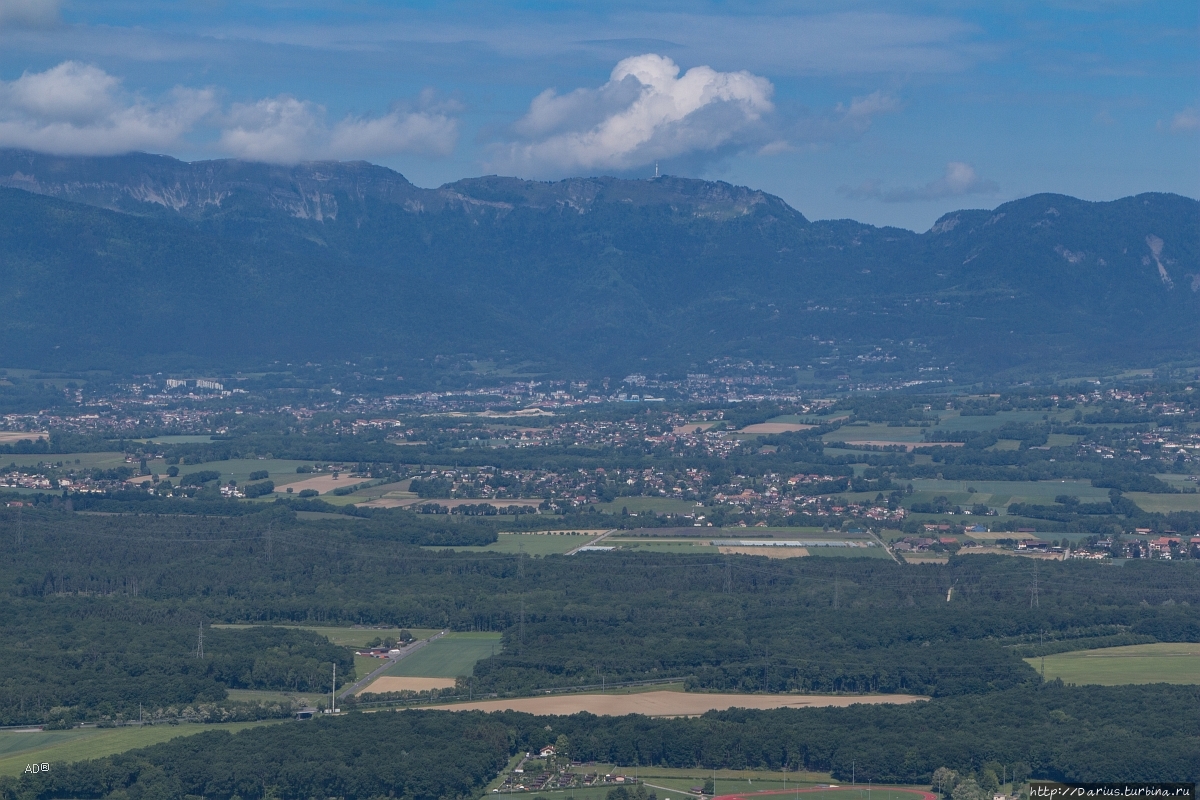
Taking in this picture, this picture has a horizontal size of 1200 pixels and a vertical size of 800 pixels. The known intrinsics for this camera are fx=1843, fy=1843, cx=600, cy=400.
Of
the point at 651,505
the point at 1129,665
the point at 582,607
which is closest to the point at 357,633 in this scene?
the point at 582,607

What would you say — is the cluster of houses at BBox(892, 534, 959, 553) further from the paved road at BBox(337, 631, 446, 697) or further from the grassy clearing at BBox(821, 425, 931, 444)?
the grassy clearing at BBox(821, 425, 931, 444)

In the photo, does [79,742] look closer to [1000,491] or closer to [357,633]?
[357,633]

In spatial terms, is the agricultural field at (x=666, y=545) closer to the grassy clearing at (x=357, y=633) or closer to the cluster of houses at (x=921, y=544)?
the cluster of houses at (x=921, y=544)

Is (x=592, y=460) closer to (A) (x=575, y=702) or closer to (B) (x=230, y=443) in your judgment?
(B) (x=230, y=443)

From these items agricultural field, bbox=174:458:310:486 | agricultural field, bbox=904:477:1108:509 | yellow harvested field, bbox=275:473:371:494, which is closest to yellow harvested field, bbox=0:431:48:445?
agricultural field, bbox=174:458:310:486

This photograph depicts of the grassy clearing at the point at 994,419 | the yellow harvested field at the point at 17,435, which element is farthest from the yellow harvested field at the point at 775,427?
the yellow harvested field at the point at 17,435

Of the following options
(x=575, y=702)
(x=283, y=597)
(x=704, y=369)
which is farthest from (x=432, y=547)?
(x=704, y=369)
